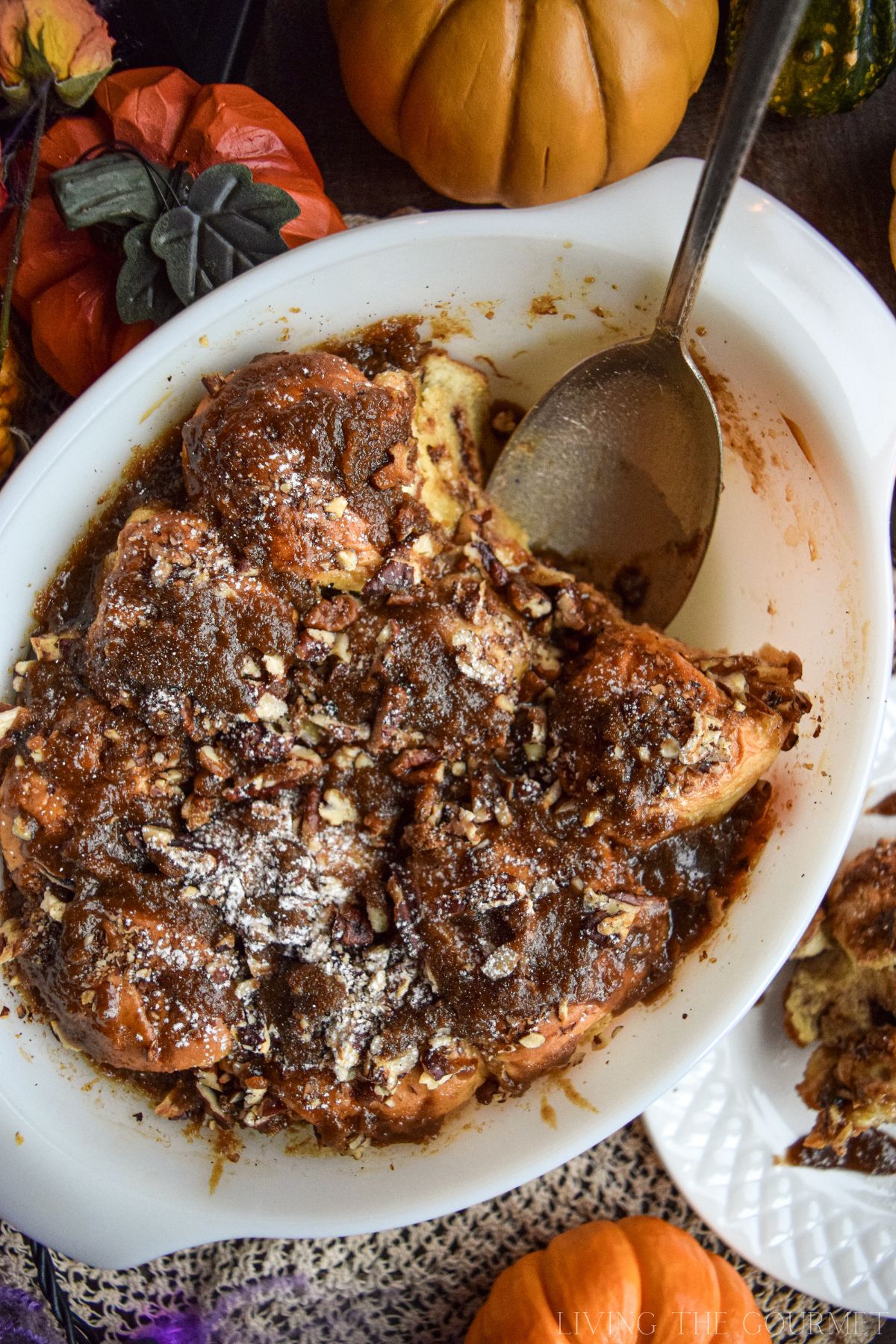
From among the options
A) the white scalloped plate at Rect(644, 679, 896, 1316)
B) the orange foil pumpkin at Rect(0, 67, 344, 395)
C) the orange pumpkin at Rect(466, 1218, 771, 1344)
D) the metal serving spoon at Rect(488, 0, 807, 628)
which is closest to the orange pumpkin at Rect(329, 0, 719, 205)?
the orange foil pumpkin at Rect(0, 67, 344, 395)

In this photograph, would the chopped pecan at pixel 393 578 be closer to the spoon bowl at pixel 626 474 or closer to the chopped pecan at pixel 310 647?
the chopped pecan at pixel 310 647

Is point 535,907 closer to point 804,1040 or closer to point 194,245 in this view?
point 804,1040

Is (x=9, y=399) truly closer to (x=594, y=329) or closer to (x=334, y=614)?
(x=334, y=614)

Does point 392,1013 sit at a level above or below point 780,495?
below

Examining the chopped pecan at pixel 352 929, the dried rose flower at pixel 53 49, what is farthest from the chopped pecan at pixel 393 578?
the dried rose flower at pixel 53 49

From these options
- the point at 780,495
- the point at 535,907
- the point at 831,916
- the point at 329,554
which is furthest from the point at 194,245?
the point at 831,916

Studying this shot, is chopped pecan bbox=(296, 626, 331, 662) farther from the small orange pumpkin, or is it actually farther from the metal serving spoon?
the small orange pumpkin

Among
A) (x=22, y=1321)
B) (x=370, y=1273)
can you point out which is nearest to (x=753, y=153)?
(x=370, y=1273)
